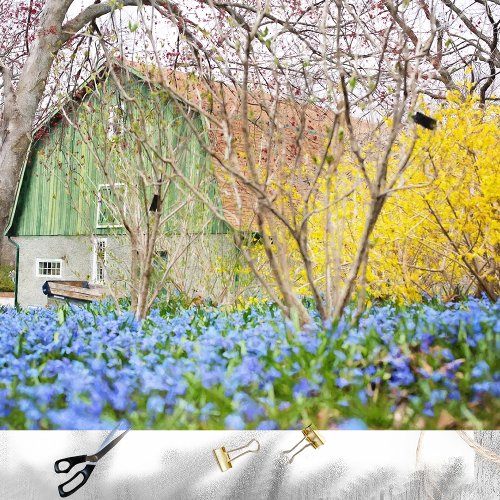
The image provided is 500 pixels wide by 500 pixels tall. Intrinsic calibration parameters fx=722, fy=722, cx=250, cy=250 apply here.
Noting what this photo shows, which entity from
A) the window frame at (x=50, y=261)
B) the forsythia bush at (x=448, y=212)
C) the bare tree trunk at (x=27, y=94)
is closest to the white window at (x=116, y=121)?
the forsythia bush at (x=448, y=212)

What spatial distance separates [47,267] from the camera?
1377 cm

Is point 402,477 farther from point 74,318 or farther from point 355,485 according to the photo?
point 74,318

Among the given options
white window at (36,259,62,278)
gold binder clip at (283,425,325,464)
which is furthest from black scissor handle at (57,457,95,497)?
white window at (36,259,62,278)

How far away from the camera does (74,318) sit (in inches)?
134

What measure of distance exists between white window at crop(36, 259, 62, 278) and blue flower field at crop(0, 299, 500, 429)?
11.3 m

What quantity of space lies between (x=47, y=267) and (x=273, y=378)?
40.7 feet

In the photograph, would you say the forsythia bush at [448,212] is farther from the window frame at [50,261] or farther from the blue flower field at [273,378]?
the window frame at [50,261]

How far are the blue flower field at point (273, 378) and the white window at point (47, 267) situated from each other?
11312mm

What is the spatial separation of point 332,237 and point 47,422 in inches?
48.3

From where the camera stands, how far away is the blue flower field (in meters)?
→ 1.80

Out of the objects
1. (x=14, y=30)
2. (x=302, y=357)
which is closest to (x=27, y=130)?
(x=14, y=30)

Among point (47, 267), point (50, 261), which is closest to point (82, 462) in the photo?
point (50, 261)

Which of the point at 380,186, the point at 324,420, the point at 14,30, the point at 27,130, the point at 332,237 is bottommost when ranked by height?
the point at 324,420

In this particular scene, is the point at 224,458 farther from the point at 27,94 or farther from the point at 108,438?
the point at 27,94
